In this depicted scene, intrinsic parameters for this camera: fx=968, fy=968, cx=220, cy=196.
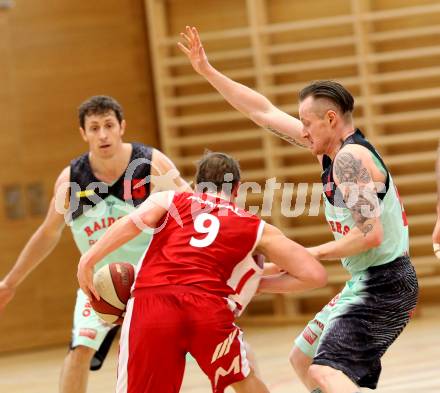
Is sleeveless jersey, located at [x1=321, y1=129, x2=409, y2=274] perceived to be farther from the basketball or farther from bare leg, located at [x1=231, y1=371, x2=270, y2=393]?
the basketball

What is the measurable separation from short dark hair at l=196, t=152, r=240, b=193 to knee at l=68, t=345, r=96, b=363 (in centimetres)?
187

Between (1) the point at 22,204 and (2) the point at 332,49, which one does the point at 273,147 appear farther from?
(1) the point at 22,204

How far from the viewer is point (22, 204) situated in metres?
10.2

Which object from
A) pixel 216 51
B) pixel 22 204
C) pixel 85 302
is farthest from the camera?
pixel 216 51

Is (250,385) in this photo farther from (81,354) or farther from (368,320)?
(81,354)

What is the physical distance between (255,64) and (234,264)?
22.1ft

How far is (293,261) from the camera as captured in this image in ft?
13.4

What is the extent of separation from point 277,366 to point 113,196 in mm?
2502

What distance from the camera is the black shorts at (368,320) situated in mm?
4109

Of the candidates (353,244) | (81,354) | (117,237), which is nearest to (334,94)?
(353,244)

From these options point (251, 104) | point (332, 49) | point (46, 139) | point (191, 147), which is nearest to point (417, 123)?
point (332, 49)

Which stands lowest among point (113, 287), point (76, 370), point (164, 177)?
point (76, 370)

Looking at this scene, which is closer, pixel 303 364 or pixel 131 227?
pixel 131 227

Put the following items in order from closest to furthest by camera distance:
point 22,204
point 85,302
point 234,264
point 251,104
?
point 234,264, point 251,104, point 85,302, point 22,204
